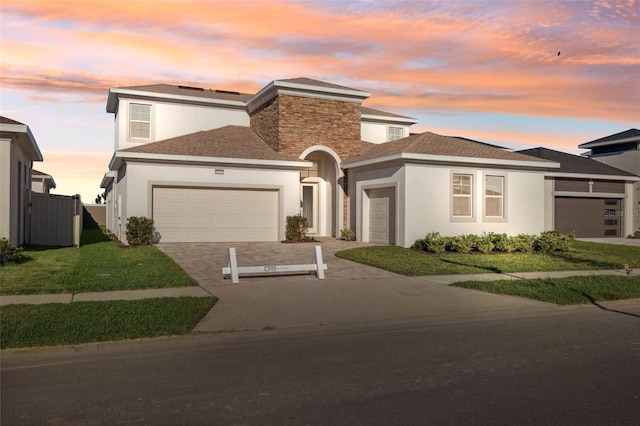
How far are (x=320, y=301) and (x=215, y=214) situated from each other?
1324cm

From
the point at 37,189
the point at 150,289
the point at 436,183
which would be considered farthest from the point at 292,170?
the point at 37,189

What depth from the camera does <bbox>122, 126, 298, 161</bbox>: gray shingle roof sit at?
2283 cm

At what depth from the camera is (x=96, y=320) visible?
8445 millimetres

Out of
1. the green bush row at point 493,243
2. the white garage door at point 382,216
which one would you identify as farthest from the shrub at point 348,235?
the green bush row at point 493,243

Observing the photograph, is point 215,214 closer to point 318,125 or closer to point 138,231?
point 138,231

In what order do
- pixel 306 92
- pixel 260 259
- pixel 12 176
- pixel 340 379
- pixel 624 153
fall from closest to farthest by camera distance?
pixel 340 379, pixel 260 259, pixel 12 176, pixel 306 92, pixel 624 153

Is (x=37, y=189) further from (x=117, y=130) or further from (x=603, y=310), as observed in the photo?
(x=603, y=310)

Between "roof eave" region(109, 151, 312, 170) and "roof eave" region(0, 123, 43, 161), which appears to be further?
"roof eave" region(109, 151, 312, 170)

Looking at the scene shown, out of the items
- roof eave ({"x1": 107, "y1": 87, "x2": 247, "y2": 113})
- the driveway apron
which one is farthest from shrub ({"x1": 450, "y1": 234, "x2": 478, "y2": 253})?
roof eave ({"x1": 107, "y1": 87, "x2": 247, "y2": 113})

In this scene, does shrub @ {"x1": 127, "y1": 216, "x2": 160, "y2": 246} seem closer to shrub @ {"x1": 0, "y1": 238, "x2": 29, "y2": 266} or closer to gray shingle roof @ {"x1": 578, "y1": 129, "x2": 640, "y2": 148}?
shrub @ {"x1": 0, "y1": 238, "x2": 29, "y2": 266}

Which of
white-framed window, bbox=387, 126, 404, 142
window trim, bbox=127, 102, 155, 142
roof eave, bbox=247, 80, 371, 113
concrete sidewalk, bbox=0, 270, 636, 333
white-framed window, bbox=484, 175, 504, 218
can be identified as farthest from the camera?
white-framed window, bbox=387, 126, 404, 142

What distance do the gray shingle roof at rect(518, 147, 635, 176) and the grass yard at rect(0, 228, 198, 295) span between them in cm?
2172

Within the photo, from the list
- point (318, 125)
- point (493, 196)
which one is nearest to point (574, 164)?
point (493, 196)

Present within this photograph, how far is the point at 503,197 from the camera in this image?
2297 cm
